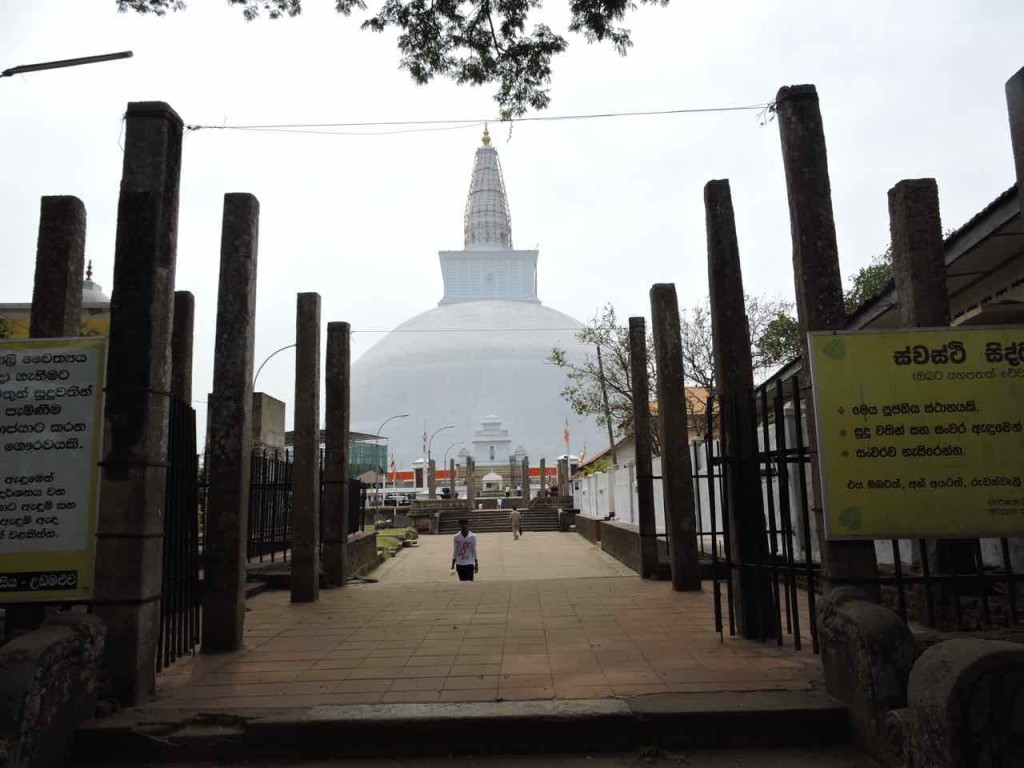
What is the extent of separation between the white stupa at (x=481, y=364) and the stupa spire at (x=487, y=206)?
8cm

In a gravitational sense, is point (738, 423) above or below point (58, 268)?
below

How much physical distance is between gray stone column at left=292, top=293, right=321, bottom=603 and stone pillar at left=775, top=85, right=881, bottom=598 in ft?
20.5

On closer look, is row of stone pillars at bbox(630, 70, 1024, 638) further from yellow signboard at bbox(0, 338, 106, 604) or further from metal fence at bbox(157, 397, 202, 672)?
yellow signboard at bbox(0, 338, 106, 604)

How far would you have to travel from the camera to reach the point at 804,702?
437 centimetres

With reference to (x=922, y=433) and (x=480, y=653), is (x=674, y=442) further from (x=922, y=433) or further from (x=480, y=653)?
(x=922, y=433)

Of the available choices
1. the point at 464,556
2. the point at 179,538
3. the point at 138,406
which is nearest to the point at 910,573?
the point at 179,538

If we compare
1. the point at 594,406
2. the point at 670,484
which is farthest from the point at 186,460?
the point at 594,406

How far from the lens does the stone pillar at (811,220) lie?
527cm

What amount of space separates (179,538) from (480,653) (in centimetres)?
243

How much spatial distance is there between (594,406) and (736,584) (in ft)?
71.7

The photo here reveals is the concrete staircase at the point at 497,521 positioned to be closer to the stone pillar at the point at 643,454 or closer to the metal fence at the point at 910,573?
the stone pillar at the point at 643,454

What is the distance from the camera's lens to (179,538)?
5.93 m

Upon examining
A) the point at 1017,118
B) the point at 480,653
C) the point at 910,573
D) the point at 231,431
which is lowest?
the point at 480,653

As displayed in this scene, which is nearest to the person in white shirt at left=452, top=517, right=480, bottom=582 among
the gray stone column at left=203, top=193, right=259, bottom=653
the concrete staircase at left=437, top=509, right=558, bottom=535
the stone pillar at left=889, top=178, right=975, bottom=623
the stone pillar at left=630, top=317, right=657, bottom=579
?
the stone pillar at left=630, top=317, right=657, bottom=579
